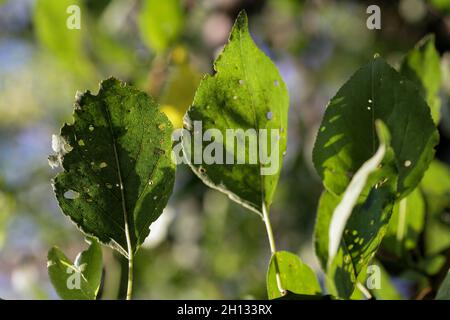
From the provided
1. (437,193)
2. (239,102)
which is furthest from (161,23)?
(239,102)

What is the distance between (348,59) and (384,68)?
57.7 inches

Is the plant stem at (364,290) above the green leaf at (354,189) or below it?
below

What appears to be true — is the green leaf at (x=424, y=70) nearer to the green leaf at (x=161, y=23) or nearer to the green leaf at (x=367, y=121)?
the green leaf at (x=367, y=121)

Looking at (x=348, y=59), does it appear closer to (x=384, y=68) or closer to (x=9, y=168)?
(x=9, y=168)

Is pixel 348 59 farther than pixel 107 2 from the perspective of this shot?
Yes

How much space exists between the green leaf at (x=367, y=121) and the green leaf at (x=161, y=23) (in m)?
0.57

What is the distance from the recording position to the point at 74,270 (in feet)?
1.28

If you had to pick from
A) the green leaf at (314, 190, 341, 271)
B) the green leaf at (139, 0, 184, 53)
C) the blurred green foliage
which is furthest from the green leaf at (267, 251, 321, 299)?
the green leaf at (139, 0, 184, 53)

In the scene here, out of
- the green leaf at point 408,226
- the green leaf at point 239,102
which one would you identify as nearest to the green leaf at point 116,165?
the green leaf at point 239,102

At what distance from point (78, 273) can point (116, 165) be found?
0.07 meters

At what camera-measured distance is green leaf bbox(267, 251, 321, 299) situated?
0.36 meters

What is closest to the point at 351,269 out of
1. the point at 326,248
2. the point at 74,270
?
the point at 326,248

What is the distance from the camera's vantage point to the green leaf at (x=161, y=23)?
90 centimetres

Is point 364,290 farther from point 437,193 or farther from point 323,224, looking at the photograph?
point 437,193
